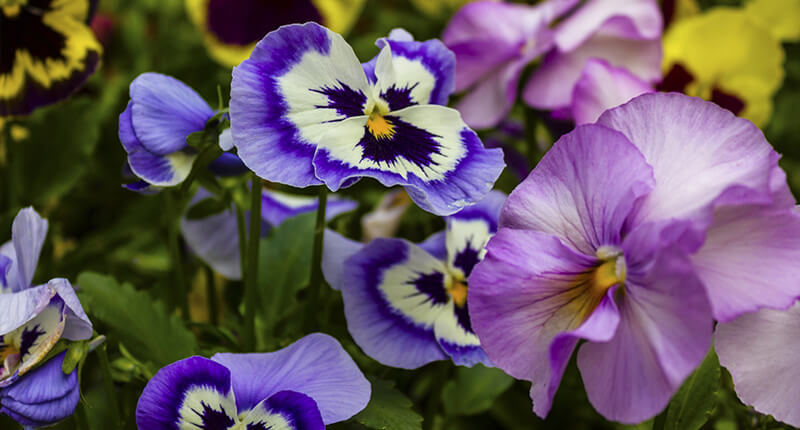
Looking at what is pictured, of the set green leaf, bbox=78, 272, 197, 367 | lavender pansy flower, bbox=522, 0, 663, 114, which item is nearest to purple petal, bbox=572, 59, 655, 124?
lavender pansy flower, bbox=522, 0, 663, 114

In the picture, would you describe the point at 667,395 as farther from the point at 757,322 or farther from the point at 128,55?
the point at 128,55

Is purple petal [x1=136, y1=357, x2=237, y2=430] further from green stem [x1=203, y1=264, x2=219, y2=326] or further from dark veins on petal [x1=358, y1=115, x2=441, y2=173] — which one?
green stem [x1=203, y1=264, x2=219, y2=326]

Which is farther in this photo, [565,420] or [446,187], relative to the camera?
[565,420]

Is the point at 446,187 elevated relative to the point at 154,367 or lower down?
elevated

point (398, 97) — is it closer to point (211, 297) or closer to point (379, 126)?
point (379, 126)

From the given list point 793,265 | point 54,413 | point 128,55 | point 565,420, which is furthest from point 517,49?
point 128,55

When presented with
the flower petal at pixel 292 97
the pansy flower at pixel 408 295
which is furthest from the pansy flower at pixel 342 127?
the pansy flower at pixel 408 295

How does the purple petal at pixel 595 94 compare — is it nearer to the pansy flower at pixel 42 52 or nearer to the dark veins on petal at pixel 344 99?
the dark veins on petal at pixel 344 99
